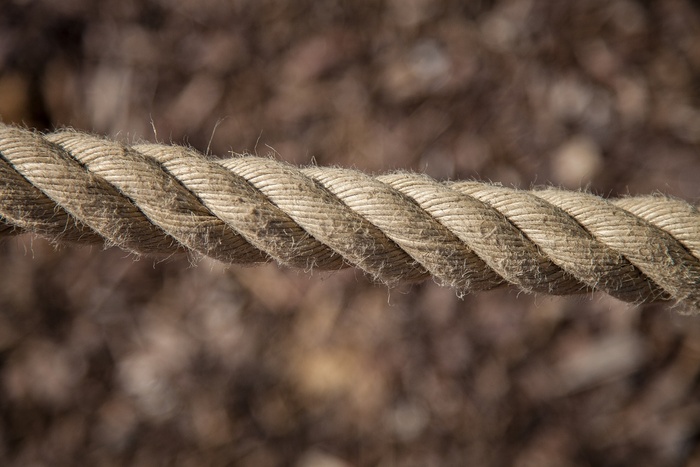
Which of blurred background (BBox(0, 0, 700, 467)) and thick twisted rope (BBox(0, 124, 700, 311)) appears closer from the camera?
thick twisted rope (BBox(0, 124, 700, 311))

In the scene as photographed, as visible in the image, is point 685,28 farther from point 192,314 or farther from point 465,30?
point 192,314

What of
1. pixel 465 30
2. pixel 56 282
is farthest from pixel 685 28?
pixel 56 282

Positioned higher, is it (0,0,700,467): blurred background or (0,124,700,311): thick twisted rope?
(0,124,700,311): thick twisted rope

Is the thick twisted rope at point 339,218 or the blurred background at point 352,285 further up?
the thick twisted rope at point 339,218

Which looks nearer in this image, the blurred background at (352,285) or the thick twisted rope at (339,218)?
the thick twisted rope at (339,218)

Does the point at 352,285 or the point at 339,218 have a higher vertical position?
the point at 339,218
